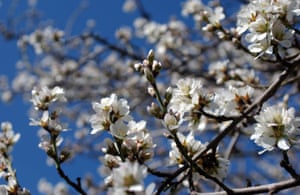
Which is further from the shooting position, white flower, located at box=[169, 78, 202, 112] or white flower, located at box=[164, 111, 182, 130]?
white flower, located at box=[169, 78, 202, 112]

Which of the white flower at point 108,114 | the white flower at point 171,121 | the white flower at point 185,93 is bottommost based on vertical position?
the white flower at point 171,121

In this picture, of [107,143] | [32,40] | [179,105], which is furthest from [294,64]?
[32,40]

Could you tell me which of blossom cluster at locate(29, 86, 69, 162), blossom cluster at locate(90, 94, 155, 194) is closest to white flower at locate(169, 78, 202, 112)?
blossom cluster at locate(90, 94, 155, 194)

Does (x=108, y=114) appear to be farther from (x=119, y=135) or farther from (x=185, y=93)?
(x=185, y=93)

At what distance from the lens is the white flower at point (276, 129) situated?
121 cm

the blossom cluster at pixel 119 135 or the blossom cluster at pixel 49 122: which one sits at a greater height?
the blossom cluster at pixel 49 122

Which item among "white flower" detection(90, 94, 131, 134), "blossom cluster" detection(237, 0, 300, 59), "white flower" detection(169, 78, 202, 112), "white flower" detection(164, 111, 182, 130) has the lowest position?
"white flower" detection(164, 111, 182, 130)

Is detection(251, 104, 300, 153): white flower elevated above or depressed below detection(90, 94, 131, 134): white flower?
below

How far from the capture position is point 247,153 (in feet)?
11.6

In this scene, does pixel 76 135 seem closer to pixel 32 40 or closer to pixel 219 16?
pixel 32 40

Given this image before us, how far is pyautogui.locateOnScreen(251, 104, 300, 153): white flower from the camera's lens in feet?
3.96

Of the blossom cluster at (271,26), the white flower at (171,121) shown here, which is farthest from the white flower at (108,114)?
the blossom cluster at (271,26)

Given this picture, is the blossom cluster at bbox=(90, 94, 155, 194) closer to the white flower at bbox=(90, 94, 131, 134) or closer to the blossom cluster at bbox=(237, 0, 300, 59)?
the white flower at bbox=(90, 94, 131, 134)

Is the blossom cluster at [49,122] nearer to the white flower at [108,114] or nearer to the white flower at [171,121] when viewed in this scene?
the white flower at [108,114]
